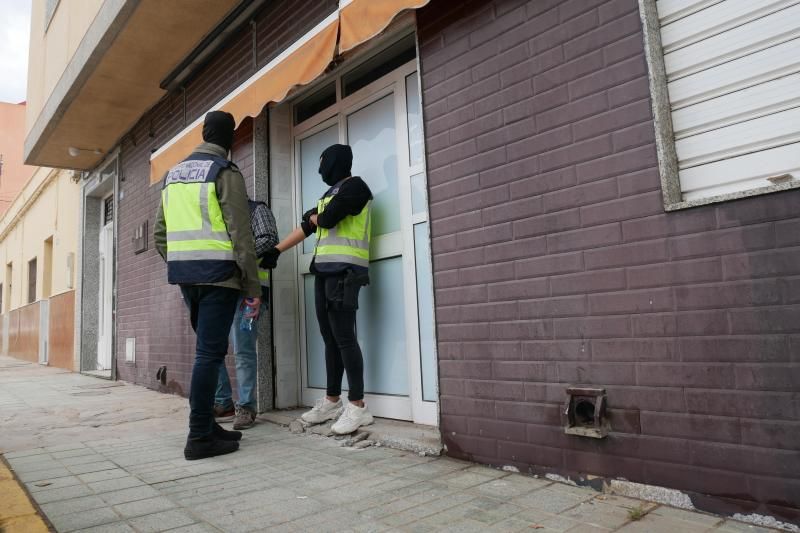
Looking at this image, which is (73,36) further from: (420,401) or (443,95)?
(420,401)

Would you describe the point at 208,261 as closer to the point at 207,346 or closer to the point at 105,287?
the point at 207,346

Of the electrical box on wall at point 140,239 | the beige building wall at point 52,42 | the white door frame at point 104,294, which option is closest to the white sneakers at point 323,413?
the electrical box on wall at point 140,239

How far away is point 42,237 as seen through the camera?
1330 cm

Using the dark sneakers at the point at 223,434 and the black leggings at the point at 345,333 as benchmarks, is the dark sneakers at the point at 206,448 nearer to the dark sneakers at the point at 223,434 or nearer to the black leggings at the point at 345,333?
the dark sneakers at the point at 223,434

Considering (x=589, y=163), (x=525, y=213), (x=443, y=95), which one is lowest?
(x=525, y=213)

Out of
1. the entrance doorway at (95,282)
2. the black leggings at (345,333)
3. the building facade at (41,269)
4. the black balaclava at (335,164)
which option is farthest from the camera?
the building facade at (41,269)

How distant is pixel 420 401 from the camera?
Answer: 148 inches

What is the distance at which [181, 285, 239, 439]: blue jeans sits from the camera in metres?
3.33

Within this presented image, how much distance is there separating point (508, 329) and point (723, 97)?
1.42 meters

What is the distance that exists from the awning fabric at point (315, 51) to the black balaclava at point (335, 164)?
19.9 inches

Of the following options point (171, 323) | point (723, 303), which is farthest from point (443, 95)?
point (171, 323)

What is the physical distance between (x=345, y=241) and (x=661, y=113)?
2090 mm

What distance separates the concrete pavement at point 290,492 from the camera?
2.19 metres

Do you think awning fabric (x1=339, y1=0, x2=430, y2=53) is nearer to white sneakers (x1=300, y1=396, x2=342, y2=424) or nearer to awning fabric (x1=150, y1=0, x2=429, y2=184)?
awning fabric (x1=150, y1=0, x2=429, y2=184)
